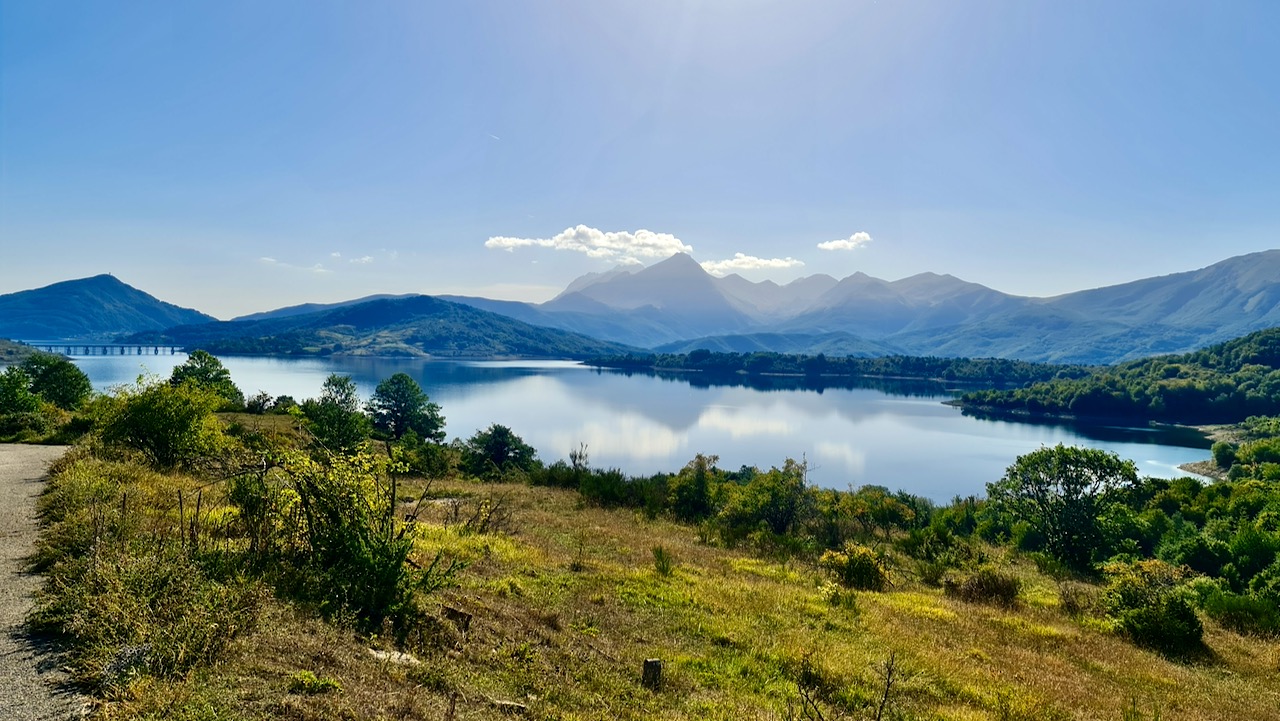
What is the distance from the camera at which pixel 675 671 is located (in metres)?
8.82

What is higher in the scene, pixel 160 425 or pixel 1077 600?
pixel 160 425

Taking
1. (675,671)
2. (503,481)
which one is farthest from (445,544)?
(503,481)

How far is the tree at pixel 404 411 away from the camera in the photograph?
69062mm

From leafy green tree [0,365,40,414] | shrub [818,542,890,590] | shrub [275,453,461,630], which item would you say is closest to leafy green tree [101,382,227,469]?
shrub [275,453,461,630]

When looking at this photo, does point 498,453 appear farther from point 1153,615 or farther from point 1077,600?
point 1153,615

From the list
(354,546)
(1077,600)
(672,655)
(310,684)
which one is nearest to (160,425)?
(354,546)

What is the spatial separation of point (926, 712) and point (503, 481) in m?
29.0

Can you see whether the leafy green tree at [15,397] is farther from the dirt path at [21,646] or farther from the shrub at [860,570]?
the shrub at [860,570]

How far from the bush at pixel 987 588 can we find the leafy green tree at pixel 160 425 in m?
23.3

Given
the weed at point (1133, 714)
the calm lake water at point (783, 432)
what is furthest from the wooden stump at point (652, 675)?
the calm lake water at point (783, 432)

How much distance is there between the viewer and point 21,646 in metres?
6.39

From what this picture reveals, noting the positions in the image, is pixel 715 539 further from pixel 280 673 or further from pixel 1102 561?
pixel 280 673

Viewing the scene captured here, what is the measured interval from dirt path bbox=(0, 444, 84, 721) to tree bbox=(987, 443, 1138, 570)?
29519 millimetres

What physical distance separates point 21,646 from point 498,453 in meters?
40.3
